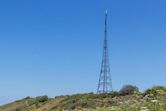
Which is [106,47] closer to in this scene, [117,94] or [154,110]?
[117,94]

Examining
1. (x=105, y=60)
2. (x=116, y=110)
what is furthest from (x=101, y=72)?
(x=116, y=110)

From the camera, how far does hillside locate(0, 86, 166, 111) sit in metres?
22.1

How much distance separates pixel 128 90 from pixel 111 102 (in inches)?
383

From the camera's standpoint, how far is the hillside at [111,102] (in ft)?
72.6

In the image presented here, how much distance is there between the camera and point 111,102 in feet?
119

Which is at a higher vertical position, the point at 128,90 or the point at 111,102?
the point at 128,90

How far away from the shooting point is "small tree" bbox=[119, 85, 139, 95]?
147 feet

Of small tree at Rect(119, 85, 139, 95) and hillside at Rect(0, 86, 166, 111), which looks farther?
small tree at Rect(119, 85, 139, 95)

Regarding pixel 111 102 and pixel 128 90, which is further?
pixel 128 90

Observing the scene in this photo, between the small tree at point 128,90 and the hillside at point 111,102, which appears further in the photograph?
the small tree at point 128,90

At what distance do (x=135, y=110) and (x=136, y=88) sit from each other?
27179 mm

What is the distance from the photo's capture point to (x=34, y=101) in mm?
59188

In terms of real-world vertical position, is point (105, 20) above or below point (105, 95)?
above

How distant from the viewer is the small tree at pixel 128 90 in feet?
147
